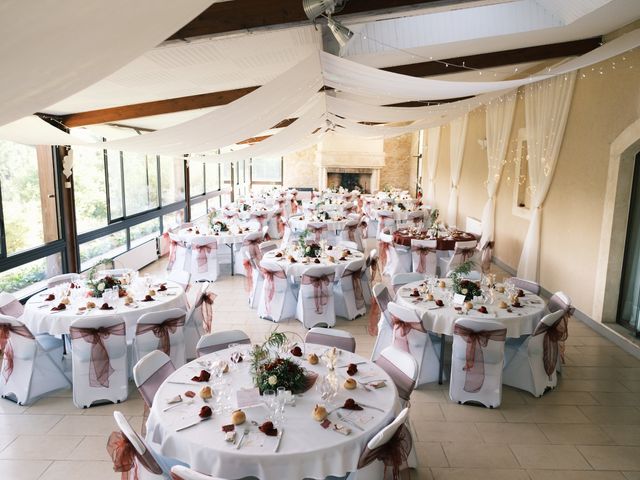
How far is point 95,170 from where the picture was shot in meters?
9.59

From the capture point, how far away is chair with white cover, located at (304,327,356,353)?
464 cm

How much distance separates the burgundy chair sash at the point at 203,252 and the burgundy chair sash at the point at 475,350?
5924 mm

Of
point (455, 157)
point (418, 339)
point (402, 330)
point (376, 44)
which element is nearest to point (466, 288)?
point (418, 339)

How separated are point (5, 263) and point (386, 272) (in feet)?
22.0

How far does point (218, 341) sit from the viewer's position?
4551 mm

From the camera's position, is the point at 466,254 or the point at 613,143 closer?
the point at 613,143

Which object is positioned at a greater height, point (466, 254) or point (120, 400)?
point (466, 254)

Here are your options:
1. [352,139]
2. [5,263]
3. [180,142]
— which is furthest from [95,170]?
[352,139]

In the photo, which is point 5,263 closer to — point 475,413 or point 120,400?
point 120,400

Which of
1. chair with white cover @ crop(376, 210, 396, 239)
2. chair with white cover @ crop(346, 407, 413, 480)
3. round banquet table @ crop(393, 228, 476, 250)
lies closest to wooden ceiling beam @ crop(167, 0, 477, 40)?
chair with white cover @ crop(346, 407, 413, 480)

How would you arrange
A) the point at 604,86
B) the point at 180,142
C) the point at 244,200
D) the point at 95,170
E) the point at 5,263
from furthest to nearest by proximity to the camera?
the point at 244,200
the point at 95,170
the point at 604,86
the point at 5,263
the point at 180,142

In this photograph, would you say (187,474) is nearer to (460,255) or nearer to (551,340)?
(551,340)

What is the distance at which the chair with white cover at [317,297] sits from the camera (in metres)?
6.95

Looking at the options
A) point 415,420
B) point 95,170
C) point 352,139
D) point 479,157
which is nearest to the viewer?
point 415,420
